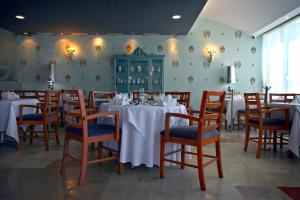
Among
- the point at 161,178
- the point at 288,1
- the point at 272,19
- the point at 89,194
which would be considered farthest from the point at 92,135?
the point at 272,19

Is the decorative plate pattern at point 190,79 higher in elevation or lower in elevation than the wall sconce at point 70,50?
lower

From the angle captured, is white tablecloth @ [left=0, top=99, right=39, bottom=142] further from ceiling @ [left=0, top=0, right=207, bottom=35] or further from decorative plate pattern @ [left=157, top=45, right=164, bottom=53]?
decorative plate pattern @ [left=157, top=45, right=164, bottom=53]

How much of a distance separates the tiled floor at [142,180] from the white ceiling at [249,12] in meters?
3.30

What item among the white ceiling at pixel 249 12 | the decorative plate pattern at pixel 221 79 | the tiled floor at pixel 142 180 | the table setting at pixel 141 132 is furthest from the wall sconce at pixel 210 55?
the table setting at pixel 141 132

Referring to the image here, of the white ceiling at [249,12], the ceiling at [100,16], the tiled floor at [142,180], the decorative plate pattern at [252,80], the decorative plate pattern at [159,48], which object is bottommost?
the tiled floor at [142,180]

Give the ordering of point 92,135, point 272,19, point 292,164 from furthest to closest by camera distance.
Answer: point 272,19 → point 292,164 → point 92,135

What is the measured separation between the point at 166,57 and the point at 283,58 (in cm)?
303

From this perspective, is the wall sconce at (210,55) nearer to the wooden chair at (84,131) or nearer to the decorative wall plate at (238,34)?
the decorative wall plate at (238,34)

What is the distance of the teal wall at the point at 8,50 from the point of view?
22.0ft

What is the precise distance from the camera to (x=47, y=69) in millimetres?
7316

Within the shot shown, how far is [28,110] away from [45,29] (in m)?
3.40

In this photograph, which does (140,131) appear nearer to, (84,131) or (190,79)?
(84,131)

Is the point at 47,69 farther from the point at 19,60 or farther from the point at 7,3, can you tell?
the point at 7,3

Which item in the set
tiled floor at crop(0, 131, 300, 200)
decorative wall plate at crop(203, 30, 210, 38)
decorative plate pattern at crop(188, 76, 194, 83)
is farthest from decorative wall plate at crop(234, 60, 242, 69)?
tiled floor at crop(0, 131, 300, 200)
